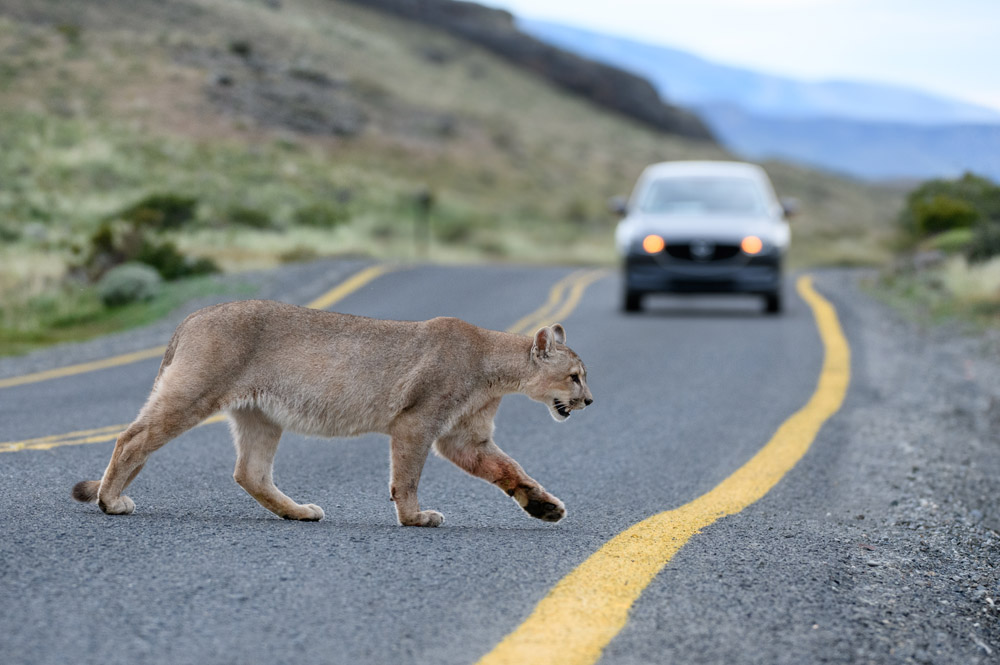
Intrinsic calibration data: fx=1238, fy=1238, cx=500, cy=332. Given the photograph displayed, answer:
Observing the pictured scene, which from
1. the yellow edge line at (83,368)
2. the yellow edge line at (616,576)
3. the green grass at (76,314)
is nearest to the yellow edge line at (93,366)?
the yellow edge line at (83,368)

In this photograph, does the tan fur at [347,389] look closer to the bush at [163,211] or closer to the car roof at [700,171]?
the car roof at [700,171]

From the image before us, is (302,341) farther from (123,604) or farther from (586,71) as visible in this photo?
(586,71)

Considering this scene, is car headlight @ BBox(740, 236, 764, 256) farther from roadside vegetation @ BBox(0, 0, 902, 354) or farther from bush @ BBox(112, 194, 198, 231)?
bush @ BBox(112, 194, 198, 231)

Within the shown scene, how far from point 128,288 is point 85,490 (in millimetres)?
11754

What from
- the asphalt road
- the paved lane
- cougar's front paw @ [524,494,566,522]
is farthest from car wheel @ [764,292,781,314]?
cougar's front paw @ [524,494,566,522]

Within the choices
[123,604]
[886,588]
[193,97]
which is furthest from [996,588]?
[193,97]

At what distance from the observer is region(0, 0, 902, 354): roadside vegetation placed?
20406mm

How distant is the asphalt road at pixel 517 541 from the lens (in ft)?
12.3

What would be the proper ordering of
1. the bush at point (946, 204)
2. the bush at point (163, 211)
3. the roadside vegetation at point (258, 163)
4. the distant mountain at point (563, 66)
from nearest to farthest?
the roadside vegetation at point (258, 163)
the bush at point (946, 204)
the bush at point (163, 211)
the distant mountain at point (563, 66)

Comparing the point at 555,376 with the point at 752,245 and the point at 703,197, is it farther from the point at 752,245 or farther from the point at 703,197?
the point at 703,197

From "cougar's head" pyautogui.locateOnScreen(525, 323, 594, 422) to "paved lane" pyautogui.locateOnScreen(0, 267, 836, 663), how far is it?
0.57m

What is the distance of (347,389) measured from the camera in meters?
5.30

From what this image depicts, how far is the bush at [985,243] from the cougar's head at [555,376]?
1581 centimetres

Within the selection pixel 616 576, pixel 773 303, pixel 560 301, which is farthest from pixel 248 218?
pixel 616 576
